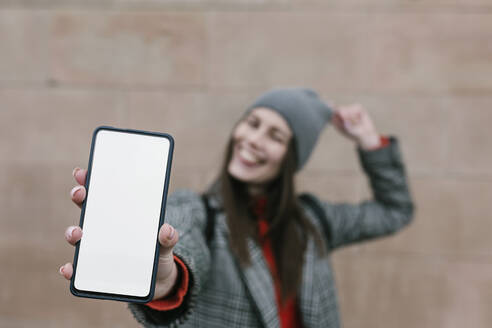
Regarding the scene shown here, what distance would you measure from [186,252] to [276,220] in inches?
23.2

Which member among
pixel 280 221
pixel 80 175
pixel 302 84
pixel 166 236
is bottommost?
pixel 280 221

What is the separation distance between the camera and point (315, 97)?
1.74 m

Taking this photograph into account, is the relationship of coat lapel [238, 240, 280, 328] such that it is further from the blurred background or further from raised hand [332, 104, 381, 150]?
the blurred background

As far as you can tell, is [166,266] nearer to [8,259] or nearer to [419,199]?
[419,199]

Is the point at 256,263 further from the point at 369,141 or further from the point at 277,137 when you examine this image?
the point at 369,141

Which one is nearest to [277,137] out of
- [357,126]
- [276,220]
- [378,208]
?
[276,220]

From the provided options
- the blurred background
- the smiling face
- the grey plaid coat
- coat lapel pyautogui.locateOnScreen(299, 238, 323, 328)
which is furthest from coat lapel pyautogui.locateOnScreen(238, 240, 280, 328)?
the blurred background

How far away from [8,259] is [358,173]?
2.19 m

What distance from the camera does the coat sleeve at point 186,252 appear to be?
947 millimetres

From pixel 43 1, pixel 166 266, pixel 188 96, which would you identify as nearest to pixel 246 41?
pixel 188 96

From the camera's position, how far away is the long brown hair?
1.43 metres

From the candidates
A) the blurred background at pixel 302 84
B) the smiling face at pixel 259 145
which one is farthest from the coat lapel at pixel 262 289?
the blurred background at pixel 302 84

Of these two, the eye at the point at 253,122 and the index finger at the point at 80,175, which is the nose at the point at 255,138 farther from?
the index finger at the point at 80,175

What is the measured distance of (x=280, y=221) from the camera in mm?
1568
